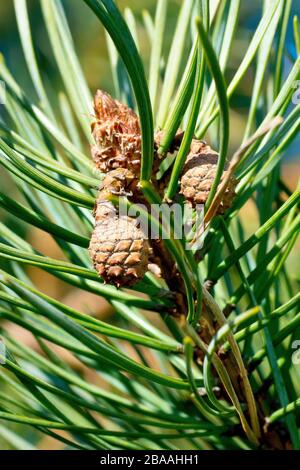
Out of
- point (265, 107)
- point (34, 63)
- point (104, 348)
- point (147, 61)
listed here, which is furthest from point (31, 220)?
point (147, 61)

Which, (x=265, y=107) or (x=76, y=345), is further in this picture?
(x=265, y=107)

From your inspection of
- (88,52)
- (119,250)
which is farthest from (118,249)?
(88,52)

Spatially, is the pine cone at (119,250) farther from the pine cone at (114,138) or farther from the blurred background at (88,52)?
the blurred background at (88,52)

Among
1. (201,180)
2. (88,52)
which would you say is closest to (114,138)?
(201,180)

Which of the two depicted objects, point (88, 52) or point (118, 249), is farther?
point (88, 52)

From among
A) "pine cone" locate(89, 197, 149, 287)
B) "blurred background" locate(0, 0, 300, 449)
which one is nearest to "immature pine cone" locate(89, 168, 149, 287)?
"pine cone" locate(89, 197, 149, 287)

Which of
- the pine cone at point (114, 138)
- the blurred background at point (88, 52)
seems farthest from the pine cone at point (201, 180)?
the blurred background at point (88, 52)

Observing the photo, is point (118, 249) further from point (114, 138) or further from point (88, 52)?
point (88, 52)

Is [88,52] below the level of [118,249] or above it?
above
